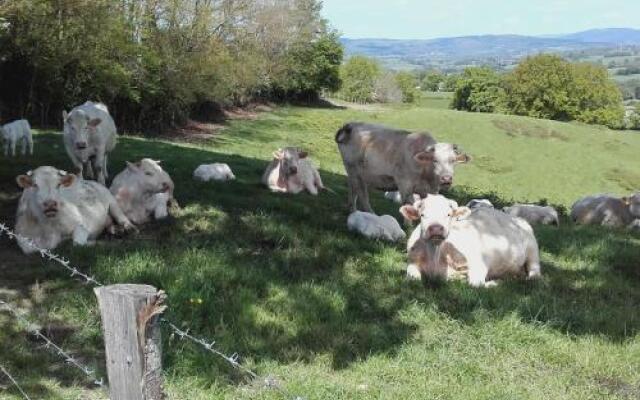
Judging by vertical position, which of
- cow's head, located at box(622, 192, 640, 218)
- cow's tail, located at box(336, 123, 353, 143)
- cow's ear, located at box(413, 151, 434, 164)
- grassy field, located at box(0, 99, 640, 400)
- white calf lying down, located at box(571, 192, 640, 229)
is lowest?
white calf lying down, located at box(571, 192, 640, 229)

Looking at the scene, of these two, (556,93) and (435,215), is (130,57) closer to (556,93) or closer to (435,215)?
(435,215)

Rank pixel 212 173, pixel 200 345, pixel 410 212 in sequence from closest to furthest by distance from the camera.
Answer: pixel 200 345
pixel 410 212
pixel 212 173

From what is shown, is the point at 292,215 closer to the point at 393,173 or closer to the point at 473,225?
the point at 393,173

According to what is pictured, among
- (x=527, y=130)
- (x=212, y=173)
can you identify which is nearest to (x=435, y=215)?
(x=212, y=173)

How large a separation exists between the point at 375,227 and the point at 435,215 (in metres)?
2.30

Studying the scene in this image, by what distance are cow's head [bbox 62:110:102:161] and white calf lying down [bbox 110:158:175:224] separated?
5.79 ft

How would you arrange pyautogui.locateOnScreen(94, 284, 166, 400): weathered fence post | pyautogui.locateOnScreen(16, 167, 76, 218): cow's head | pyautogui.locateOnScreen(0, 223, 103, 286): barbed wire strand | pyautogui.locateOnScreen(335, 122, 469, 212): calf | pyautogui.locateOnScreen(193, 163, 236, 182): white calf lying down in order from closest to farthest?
1. pyautogui.locateOnScreen(94, 284, 166, 400): weathered fence post
2. pyautogui.locateOnScreen(0, 223, 103, 286): barbed wire strand
3. pyautogui.locateOnScreen(16, 167, 76, 218): cow's head
4. pyautogui.locateOnScreen(335, 122, 469, 212): calf
5. pyautogui.locateOnScreen(193, 163, 236, 182): white calf lying down

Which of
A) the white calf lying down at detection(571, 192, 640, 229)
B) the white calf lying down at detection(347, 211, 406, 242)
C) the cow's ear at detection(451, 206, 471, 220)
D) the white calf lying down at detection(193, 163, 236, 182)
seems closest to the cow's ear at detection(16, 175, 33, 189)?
the white calf lying down at detection(347, 211, 406, 242)

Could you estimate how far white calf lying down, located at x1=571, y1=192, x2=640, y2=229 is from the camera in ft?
52.4

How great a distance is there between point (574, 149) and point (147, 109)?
2931 cm

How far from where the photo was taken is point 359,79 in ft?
450

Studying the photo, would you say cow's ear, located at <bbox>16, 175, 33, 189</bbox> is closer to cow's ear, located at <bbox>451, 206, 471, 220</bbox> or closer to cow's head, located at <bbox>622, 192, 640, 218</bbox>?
cow's ear, located at <bbox>451, 206, 471, 220</bbox>

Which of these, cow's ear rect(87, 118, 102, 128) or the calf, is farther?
cow's ear rect(87, 118, 102, 128)

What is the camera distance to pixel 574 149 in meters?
49.4
